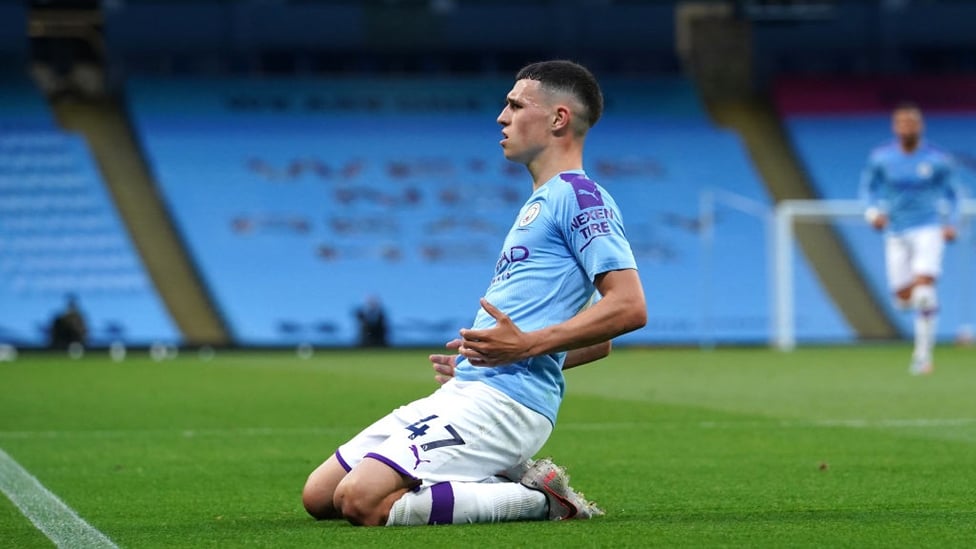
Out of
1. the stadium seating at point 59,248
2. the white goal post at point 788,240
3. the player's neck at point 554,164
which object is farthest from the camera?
the stadium seating at point 59,248

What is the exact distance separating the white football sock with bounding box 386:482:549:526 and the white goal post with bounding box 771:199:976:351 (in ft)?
64.8

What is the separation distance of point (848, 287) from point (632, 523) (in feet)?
80.3

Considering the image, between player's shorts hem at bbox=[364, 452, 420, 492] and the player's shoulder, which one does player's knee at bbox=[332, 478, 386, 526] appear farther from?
the player's shoulder

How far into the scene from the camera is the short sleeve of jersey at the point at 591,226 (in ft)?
17.9

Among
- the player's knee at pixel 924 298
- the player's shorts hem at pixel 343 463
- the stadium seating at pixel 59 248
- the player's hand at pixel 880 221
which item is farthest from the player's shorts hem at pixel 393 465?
the stadium seating at pixel 59 248

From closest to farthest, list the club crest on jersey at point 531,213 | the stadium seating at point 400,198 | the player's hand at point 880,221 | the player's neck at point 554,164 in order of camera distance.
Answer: the club crest on jersey at point 531,213 < the player's neck at point 554,164 < the player's hand at point 880,221 < the stadium seating at point 400,198

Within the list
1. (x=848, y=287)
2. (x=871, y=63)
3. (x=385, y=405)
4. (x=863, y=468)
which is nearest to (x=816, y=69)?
(x=871, y=63)

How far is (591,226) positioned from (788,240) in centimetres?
2162

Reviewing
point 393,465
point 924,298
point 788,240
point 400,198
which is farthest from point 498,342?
point 400,198

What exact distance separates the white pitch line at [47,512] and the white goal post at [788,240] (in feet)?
61.3

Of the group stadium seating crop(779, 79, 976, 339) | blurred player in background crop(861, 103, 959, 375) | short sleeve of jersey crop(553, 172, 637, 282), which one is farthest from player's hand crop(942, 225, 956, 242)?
stadium seating crop(779, 79, 976, 339)

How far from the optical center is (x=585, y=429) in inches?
405

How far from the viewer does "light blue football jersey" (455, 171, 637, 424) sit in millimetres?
5609

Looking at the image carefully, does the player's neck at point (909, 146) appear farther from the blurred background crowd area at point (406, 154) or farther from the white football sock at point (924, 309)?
the blurred background crowd area at point (406, 154)
